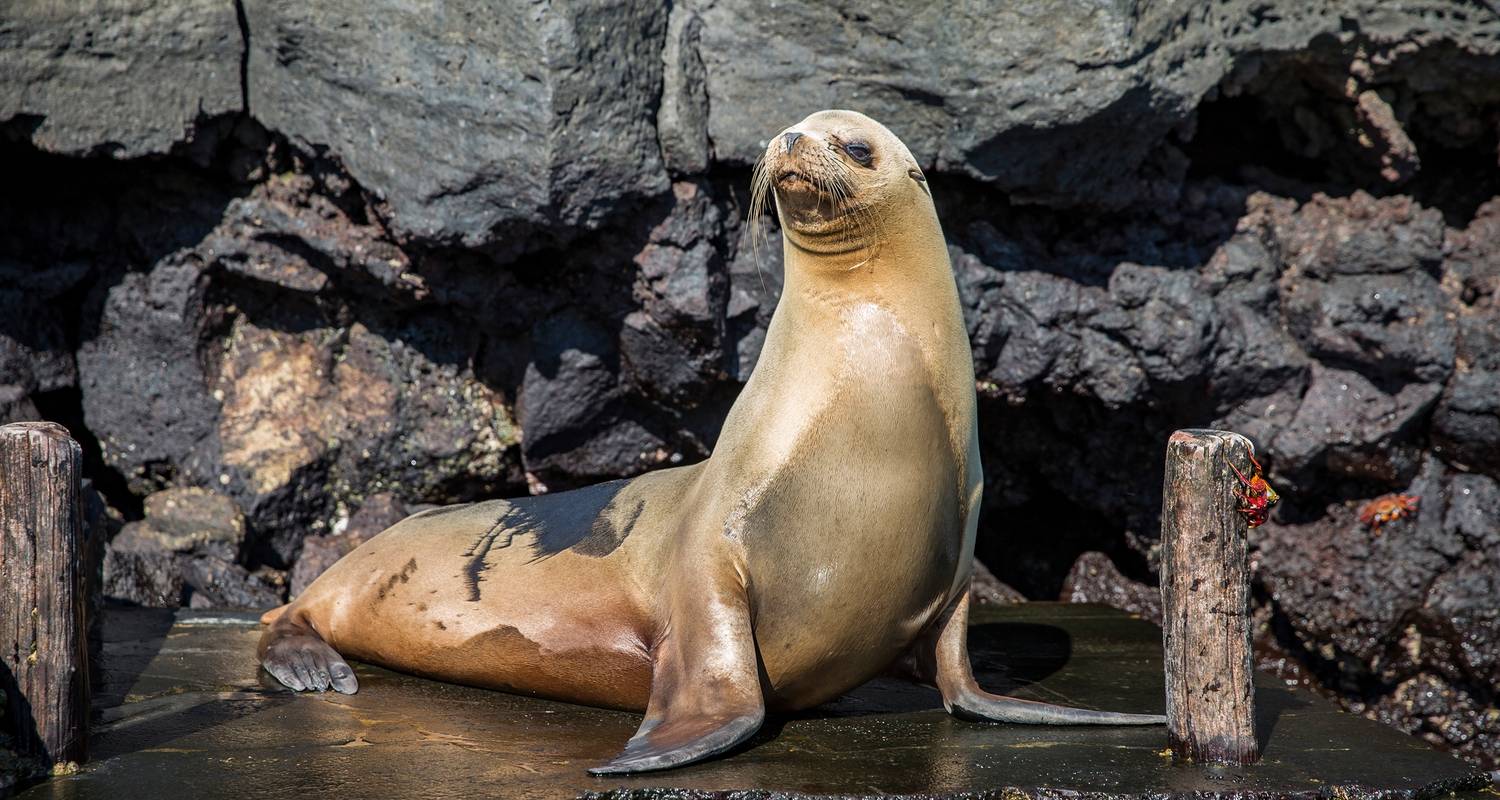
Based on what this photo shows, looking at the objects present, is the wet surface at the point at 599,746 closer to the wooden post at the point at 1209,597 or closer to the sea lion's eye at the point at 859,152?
the wooden post at the point at 1209,597

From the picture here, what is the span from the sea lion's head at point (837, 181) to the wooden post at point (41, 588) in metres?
2.26

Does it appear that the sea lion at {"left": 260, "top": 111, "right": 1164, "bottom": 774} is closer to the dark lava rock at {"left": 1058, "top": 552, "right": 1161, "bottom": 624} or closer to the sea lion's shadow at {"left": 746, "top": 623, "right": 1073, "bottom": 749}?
the sea lion's shadow at {"left": 746, "top": 623, "right": 1073, "bottom": 749}

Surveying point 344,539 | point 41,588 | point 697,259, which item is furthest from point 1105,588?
point 41,588

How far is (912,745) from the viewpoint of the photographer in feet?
14.7

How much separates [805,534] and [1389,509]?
4413 millimetres

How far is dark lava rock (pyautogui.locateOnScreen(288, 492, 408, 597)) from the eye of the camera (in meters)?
7.30

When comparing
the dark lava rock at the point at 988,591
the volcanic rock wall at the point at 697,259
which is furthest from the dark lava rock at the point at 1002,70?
the dark lava rock at the point at 988,591

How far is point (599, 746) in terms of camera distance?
4422 millimetres

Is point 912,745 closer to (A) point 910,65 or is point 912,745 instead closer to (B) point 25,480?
(B) point 25,480

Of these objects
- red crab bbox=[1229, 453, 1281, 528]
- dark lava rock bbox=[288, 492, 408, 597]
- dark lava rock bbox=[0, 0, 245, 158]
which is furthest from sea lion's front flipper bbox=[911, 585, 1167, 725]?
dark lava rock bbox=[0, 0, 245, 158]

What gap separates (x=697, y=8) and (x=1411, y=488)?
4.52 metres

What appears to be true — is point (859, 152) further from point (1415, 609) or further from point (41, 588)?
point (1415, 609)

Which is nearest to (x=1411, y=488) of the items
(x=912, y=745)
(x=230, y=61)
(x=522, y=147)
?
(x=912, y=745)

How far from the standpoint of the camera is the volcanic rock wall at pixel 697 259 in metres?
6.91
